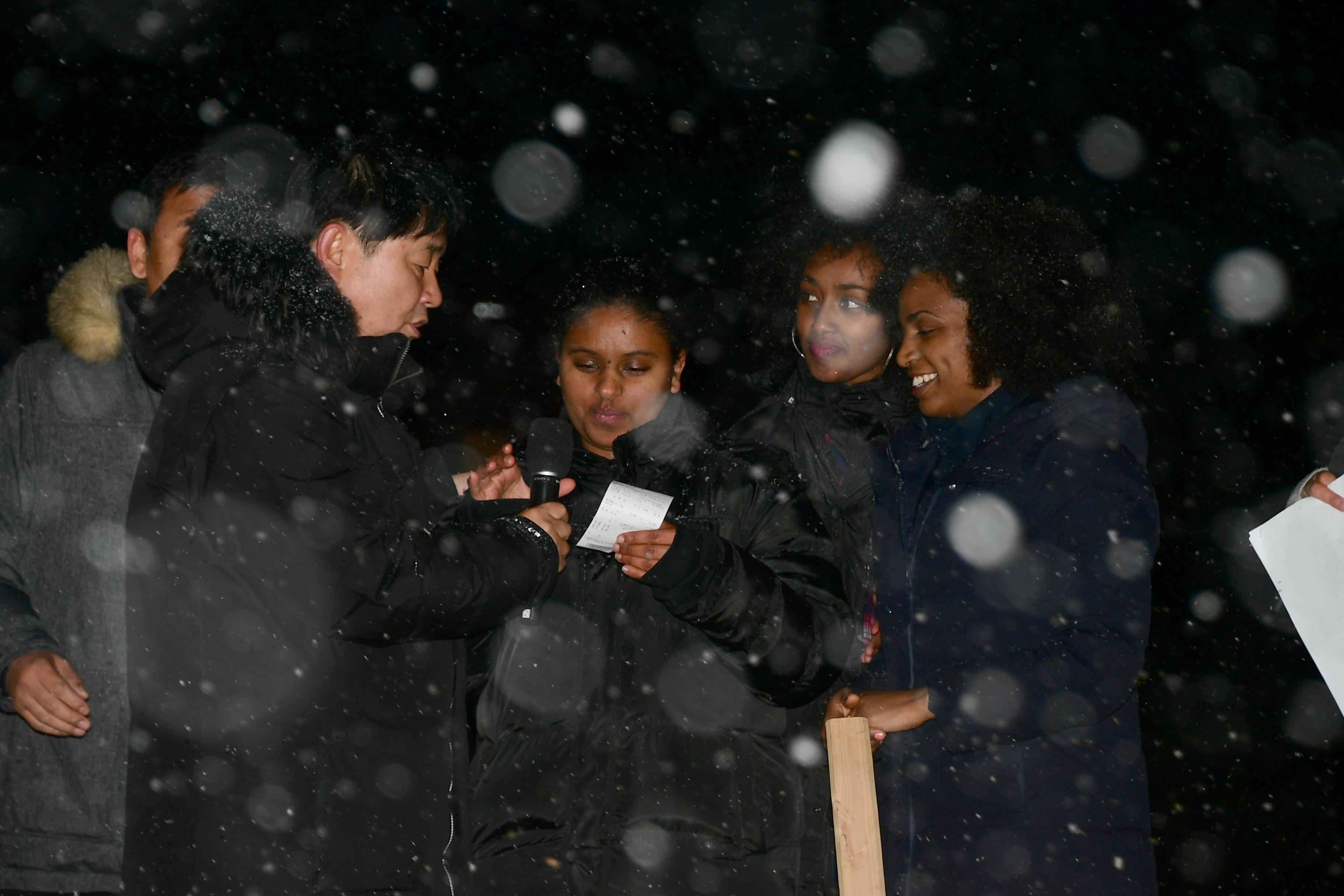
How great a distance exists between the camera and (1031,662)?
193cm

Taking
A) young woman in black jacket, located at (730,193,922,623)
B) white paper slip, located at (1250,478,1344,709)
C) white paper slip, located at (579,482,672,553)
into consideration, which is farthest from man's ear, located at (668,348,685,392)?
white paper slip, located at (1250,478,1344,709)

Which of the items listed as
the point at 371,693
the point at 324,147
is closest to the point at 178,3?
the point at 324,147

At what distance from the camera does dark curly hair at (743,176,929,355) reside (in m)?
2.95

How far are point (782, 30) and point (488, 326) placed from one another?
210 centimetres

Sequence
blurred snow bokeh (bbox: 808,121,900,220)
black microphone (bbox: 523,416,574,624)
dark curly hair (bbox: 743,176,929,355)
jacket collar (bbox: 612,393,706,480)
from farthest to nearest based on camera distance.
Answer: blurred snow bokeh (bbox: 808,121,900,220), dark curly hair (bbox: 743,176,929,355), jacket collar (bbox: 612,393,706,480), black microphone (bbox: 523,416,574,624)

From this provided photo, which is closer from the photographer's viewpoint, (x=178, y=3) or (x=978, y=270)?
(x=978, y=270)

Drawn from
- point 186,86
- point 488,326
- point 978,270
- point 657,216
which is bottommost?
point 488,326

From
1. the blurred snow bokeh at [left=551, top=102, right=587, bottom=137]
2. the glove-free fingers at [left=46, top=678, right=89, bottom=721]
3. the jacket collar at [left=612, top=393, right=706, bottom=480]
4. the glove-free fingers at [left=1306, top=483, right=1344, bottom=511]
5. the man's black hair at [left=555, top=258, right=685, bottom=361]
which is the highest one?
the glove-free fingers at [left=1306, top=483, right=1344, bottom=511]

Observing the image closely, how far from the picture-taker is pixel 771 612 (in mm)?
2041

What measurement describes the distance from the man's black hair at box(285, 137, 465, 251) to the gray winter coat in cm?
55

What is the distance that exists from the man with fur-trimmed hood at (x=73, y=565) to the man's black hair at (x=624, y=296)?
0.86 meters

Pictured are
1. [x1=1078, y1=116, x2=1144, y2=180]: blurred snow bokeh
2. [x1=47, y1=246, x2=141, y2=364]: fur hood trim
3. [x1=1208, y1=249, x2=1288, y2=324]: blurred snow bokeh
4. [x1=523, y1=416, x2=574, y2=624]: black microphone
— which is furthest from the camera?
[x1=1078, y1=116, x2=1144, y2=180]: blurred snow bokeh

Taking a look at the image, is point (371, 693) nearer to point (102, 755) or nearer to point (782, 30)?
point (102, 755)

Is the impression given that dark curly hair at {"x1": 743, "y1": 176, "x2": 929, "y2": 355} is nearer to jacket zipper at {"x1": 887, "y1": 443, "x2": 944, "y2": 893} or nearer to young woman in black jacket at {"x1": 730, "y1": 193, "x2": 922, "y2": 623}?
young woman in black jacket at {"x1": 730, "y1": 193, "x2": 922, "y2": 623}
